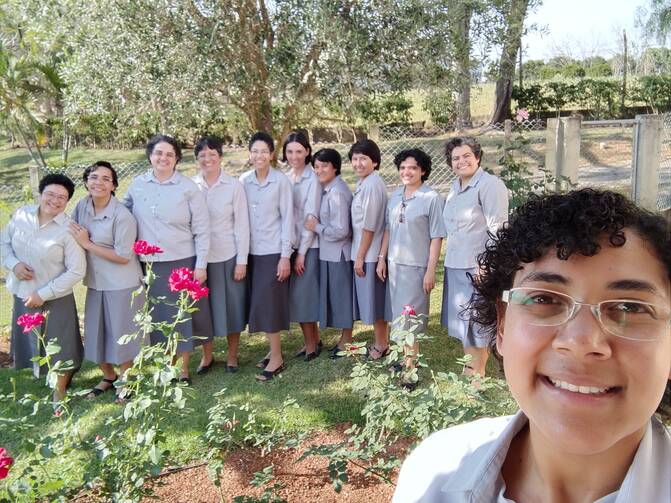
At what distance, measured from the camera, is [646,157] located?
25.9ft

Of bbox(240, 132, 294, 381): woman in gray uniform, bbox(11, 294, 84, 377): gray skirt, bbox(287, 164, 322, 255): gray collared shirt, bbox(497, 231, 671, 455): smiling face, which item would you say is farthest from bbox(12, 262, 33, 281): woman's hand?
bbox(497, 231, 671, 455): smiling face

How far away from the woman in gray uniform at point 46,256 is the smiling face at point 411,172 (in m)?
2.44

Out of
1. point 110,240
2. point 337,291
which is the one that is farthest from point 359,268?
point 110,240

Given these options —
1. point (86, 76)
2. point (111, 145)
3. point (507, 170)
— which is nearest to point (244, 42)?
point (86, 76)

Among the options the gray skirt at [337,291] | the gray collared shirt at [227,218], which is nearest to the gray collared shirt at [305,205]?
the gray skirt at [337,291]

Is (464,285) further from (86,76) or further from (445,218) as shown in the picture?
(86,76)

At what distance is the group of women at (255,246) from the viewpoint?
15.1 ft

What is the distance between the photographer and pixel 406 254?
15.9ft

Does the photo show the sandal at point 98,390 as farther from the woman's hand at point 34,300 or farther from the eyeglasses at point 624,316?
the eyeglasses at point 624,316

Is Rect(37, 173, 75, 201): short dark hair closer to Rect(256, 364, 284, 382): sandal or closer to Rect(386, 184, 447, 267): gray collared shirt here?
Rect(256, 364, 284, 382): sandal

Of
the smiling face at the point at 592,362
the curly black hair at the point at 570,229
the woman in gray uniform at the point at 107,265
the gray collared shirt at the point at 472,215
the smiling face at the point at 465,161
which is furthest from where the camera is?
the woman in gray uniform at the point at 107,265

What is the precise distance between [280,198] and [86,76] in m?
2.50

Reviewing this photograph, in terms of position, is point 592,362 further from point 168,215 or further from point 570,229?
point 168,215

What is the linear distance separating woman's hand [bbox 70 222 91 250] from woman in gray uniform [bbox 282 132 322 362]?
1589 millimetres
